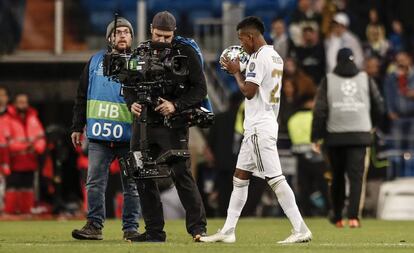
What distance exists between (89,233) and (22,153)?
790 centimetres

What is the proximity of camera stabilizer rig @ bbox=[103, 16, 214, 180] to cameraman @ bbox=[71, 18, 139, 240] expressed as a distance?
89 cm

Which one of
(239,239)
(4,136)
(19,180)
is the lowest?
(19,180)

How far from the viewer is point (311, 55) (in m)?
22.8

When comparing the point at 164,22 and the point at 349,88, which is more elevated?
the point at 164,22

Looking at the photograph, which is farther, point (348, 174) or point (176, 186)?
point (348, 174)

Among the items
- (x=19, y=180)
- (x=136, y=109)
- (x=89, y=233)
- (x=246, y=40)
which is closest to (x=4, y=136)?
(x=19, y=180)

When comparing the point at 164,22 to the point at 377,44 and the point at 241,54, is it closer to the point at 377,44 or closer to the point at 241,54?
the point at 241,54

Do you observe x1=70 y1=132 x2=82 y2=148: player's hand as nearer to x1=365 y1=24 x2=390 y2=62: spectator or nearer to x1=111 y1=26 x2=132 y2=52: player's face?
x1=111 y1=26 x2=132 y2=52: player's face

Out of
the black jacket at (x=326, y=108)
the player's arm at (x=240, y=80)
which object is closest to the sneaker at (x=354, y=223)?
the black jacket at (x=326, y=108)

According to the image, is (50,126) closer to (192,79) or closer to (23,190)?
(23,190)

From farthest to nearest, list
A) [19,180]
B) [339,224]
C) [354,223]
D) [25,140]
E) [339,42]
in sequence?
1. [339,42]
2. [25,140]
3. [19,180]
4. [339,224]
5. [354,223]

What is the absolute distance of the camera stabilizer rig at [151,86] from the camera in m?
11.4

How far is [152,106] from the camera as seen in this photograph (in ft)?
37.9

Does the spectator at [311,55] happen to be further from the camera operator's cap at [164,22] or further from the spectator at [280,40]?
the camera operator's cap at [164,22]
